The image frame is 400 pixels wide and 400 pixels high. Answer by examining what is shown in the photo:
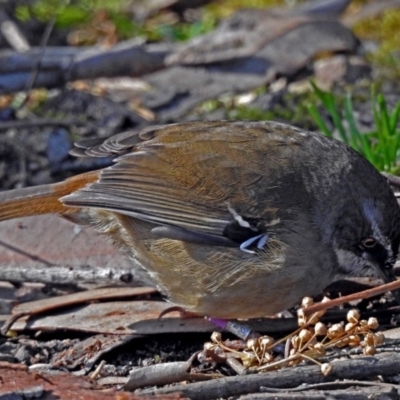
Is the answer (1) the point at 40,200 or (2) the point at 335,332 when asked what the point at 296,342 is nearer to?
(2) the point at 335,332

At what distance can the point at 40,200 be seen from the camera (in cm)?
518

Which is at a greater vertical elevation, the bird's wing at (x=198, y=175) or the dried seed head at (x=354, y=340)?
the bird's wing at (x=198, y=175)

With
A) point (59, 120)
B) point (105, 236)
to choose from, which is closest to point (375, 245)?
point (105, 236)

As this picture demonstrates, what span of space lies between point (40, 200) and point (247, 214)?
1225mm

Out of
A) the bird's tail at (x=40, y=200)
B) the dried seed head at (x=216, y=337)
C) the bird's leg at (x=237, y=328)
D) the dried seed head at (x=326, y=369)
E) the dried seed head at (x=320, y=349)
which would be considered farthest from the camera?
the bird's tail at (x=40, y=200)

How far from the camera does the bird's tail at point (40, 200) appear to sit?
16.9 ft

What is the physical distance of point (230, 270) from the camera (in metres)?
4.64

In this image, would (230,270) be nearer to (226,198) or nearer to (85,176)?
(226,198)

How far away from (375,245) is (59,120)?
2816 mm

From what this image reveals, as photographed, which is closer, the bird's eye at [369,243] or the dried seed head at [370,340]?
the dried seed head at [370,340]

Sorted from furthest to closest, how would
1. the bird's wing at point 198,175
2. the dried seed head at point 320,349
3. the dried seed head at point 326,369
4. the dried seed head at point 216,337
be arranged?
the bird's wing at point 198,175, the dried seed head at point 216,337, the dried seed head at point 320,349, the dried seed head at point 326,369

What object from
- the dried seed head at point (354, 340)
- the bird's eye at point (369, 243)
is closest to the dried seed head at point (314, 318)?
the dried seed head at point (354, 340)

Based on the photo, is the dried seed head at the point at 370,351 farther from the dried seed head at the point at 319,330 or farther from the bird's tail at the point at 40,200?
the bird's tail at the point at 40,200

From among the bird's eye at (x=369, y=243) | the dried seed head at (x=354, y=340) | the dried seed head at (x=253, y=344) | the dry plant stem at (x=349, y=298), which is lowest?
the dried seed head at (x=253, y=344)
